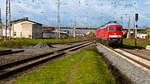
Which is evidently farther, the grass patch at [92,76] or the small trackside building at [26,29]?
the small trackside building at [26,29]

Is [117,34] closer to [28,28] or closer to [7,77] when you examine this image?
[7,77]

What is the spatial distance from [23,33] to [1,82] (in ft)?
188

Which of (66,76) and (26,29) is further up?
(26,29)

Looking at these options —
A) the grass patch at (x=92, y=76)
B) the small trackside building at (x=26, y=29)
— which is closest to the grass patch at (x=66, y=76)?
the grass patch at (x=92, y=76)

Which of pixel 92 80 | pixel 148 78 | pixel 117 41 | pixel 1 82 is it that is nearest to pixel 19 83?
pixel 1 82

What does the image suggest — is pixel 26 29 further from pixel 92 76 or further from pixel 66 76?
pixel 92 76

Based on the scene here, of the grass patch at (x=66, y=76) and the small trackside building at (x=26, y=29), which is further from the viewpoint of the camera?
the small trackside building at (x=26, y=29)

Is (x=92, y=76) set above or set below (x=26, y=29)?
below

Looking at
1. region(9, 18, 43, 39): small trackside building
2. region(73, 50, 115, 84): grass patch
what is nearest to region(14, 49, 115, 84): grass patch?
region(73, 50, 115, 84): grass patch

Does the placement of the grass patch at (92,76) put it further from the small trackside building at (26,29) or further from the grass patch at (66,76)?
the small trackside building at (26,29)

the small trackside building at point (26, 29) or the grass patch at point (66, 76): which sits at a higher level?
the small trackside building at point (26, 29)

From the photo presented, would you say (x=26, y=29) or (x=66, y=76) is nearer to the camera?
(x=66, y=76)

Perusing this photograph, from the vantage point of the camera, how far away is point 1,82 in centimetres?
689

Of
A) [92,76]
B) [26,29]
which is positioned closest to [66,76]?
[92,76]
